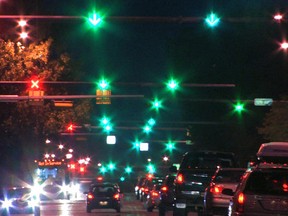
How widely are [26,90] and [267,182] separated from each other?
2912 centimetres

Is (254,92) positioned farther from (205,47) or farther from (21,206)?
(21,206)

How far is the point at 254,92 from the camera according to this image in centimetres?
5231

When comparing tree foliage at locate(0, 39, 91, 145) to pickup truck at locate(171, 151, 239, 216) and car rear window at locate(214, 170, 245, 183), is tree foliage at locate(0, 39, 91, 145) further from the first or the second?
car rear window at locate(214, 170, 245, 183)

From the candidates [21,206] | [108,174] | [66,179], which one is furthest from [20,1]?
[108,174]

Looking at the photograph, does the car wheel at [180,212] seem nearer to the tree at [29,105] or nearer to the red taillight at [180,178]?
the red taillight at [180,178]

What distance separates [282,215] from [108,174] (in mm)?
123448

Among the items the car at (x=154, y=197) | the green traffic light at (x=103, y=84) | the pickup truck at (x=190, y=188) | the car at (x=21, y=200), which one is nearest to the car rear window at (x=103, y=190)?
the car at (x=154, y=197)

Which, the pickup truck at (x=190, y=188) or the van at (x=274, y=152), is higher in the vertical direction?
the van at (x=274, y=152)

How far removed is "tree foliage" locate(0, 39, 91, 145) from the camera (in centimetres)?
4162

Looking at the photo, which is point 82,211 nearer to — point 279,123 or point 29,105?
point 29,105

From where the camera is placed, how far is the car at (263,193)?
15.7 metres

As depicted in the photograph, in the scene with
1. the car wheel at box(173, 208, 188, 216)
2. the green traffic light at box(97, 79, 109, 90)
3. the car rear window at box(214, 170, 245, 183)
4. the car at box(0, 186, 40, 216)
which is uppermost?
the green traffic light at box(97, 79, 109, 90)

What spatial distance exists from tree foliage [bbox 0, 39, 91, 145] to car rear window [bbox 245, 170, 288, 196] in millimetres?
24472

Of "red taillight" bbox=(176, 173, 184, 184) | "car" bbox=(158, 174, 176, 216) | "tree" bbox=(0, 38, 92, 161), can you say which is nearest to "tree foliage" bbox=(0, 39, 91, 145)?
"tree" bbox=(0, 38, 92, 161)
